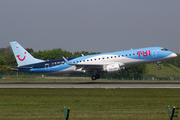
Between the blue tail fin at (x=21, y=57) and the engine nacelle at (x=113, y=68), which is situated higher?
the blue tail fin at (x=21, y=57)

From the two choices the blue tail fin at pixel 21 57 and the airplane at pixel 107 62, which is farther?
the blue tail fin at pixel 21 57

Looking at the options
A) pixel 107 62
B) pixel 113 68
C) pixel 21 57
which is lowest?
pixel 113 68

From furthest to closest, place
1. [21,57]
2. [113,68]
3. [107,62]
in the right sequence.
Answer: [21,57] → [107,62] → [113,68]

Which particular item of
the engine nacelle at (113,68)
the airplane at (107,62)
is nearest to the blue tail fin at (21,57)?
the airplane at (107,62)

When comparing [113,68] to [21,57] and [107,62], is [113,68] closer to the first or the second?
[107,62]

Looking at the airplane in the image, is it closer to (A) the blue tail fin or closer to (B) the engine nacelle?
(B) the engine nacelle

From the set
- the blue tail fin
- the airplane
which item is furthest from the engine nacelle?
the blue tail fin

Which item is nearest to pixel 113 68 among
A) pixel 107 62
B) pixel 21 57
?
pixel 107 62

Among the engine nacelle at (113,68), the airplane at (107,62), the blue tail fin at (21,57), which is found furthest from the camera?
the blue tail fin at (21,57)

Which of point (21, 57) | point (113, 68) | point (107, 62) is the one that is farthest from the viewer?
point (21, 57)

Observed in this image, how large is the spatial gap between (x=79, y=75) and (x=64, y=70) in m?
13.5

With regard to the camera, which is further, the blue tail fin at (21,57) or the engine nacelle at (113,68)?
the blue tail fin at (21,57)

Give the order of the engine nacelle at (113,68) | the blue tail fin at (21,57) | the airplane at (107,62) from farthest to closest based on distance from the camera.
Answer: the blue tail fin at (21,57) < the airplane at (107,62) < the engine nacelle at (113,68)

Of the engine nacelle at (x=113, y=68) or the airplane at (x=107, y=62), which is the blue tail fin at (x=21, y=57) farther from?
the engine nacelle at (x=113, y=68)
